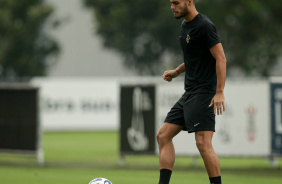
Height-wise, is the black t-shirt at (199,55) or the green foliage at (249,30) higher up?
the green foliage at (249,30)

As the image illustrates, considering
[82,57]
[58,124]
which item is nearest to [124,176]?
[58,124]

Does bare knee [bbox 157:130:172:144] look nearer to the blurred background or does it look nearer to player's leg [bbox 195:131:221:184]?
player's leg [bbox 195:131:221:184]

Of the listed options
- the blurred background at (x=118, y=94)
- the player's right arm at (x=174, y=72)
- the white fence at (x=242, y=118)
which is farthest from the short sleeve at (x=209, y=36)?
the white fence at (x=242, y=118)

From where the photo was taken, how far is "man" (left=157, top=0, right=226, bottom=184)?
26.5ft

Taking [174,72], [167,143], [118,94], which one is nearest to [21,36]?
[118,94]

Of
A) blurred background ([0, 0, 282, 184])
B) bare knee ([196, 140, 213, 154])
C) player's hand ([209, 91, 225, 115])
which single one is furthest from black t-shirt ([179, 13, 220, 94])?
blurred background ([0, 0, 282, 184])

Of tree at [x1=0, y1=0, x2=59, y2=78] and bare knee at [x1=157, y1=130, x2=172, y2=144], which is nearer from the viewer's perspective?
bare knee at [x1=157, y1=130, x2=172, y2=144]

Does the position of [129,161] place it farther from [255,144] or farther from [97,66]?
[97,66]

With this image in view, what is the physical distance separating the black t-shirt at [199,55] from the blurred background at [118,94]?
4212mm

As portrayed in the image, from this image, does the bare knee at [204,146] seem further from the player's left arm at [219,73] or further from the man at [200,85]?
the player's left arm at [219,73]

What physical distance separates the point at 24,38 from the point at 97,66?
1732 centimetres

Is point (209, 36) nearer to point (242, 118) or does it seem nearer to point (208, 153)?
point (208, 153)

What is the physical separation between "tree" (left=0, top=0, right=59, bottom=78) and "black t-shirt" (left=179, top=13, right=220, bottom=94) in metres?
44.8

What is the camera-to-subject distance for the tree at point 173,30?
175 feet
